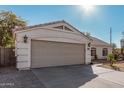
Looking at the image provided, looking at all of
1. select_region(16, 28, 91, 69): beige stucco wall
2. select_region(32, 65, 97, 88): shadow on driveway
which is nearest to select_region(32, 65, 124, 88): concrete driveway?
select_region(32, 65, 97, 88): shadow on driveway

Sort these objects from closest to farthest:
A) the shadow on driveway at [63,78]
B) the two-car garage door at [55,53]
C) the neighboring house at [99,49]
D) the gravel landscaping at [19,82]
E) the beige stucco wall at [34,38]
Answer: the gravel landscaping at [19,82]
the shadow on driveway at [63,78]
the beige stucco wall at [34,38]
the two-car garage door at [55,53]
the neighboring house at [99,49]

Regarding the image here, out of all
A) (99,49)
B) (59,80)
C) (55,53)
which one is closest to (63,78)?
(59,80)

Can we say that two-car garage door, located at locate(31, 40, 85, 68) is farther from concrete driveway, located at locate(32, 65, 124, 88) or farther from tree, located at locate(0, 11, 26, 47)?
tree, located at locate(0, 11, 26, 47)

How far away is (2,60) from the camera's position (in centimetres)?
1123

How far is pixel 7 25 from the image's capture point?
2378 cm

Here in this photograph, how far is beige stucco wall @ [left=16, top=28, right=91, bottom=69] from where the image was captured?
369 inches

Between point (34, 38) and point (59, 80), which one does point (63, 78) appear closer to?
point (59, 80)

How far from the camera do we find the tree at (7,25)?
2325cm

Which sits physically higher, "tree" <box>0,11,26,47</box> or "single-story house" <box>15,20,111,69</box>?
"tree" <box>0,11,26,47</box>

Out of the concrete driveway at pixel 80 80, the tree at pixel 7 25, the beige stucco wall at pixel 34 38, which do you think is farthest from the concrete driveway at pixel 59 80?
the tree at pixel 7 25

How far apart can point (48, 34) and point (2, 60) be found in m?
4.21

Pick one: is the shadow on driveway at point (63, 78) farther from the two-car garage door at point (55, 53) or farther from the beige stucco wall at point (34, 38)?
the two-car garage door at point (55, 53)
